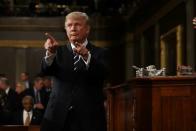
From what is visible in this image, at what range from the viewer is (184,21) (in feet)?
32.3

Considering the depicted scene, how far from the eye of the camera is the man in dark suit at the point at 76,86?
3250mm

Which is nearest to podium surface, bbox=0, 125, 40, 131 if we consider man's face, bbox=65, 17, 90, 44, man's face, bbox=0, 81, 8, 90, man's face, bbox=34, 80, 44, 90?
man's face, bbox=0, 81, 8, 90

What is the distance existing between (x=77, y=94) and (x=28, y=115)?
18.6 feet

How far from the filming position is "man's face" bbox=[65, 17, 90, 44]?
3234mm

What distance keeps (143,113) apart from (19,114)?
422cm

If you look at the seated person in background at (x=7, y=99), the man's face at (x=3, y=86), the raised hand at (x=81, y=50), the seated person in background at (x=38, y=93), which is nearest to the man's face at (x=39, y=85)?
the seated person in background at (x=38, y=93)

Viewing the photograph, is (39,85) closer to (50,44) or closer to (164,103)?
(164,103)

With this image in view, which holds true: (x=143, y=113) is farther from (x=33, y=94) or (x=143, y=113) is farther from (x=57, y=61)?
(x=33, y=94)

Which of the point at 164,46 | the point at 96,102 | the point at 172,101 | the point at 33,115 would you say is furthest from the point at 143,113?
the point at 164,46

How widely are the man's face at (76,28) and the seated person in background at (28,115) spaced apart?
5674 mm

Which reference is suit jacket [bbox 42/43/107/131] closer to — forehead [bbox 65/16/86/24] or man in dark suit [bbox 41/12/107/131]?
man in dark suit [bbox 41/12/107/131]

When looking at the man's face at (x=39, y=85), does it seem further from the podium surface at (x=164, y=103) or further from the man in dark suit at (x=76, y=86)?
the man in dark suit at (x=76, y=86)

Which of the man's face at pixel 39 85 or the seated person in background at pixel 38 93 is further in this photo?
the man's face at pixel 39 85

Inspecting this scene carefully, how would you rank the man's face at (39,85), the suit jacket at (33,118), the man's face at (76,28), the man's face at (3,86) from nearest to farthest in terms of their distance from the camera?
the man's face at (76,28), the suit jacket at (33,118), the man's face at (3,86), the man's face at (39,85)
